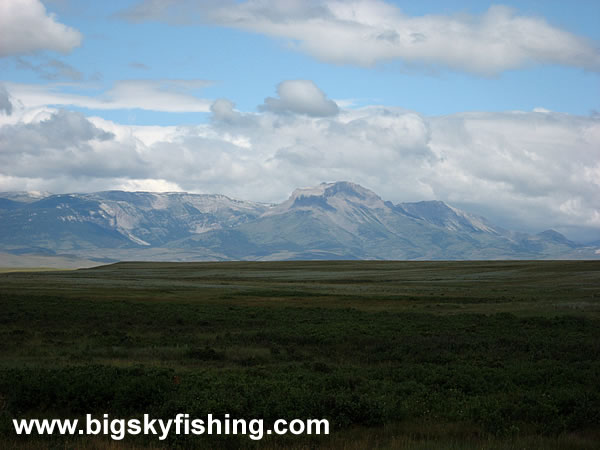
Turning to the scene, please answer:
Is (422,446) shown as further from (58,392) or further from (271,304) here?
(271,304)

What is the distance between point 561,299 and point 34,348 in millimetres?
52770

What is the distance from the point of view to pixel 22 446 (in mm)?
13664

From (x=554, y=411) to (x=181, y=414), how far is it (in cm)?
1015

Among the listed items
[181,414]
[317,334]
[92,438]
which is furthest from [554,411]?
[317,334]

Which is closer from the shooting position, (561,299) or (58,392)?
(58,392)

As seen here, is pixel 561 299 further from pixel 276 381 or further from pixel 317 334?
pixel 276 381

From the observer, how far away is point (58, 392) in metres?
17.9

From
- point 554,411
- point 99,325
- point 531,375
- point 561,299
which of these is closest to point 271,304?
point 99,325

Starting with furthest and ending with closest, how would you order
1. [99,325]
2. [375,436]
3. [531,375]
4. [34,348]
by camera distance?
[99,325] < [34,348] < [531,375] < [375,436]

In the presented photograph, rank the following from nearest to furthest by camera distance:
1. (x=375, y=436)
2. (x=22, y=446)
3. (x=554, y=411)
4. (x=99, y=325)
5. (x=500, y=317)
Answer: (x=22, y=446) → (x=375, y=436) → (x=554, y=411) → (x=99, y=325) → (x=500, y=317)

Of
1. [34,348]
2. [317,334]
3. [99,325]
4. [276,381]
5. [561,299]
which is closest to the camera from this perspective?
[276,381]

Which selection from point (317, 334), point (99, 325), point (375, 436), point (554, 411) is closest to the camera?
point (375, 436)

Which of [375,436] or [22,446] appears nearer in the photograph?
[22,446]

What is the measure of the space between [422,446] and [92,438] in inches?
301
